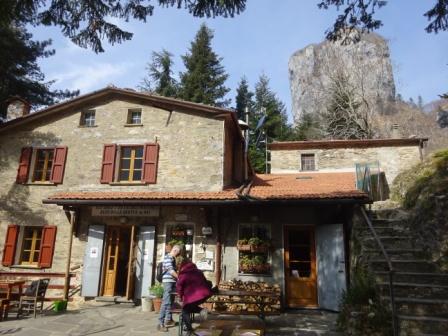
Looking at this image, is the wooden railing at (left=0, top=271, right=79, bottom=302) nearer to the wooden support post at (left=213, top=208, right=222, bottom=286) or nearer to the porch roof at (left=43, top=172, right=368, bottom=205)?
the porch roof at (left=43, top=172, right=368, bottom=205)

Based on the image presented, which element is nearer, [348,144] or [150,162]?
[150,162]

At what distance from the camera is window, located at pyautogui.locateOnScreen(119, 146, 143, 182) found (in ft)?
38.8

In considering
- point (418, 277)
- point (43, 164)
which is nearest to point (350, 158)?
point (418, 277)

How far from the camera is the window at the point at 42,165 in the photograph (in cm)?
1195

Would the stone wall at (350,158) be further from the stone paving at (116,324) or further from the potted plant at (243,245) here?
the stone paving at (116,324)

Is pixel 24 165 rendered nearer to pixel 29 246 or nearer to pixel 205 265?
pixel 29 246

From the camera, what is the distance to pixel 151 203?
32.8 ft

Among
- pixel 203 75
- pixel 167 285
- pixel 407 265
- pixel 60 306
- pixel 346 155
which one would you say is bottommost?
pixel 60 306

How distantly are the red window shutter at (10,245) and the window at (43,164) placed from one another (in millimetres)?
1851

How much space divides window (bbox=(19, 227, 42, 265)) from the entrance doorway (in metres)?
2.55

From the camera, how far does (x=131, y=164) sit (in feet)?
39.1

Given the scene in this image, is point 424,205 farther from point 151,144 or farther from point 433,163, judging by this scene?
point 151,144

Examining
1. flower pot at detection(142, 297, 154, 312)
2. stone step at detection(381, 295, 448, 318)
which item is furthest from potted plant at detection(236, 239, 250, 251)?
stone step at detection(381, 295, 448, 318)

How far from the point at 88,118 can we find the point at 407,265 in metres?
11.2
